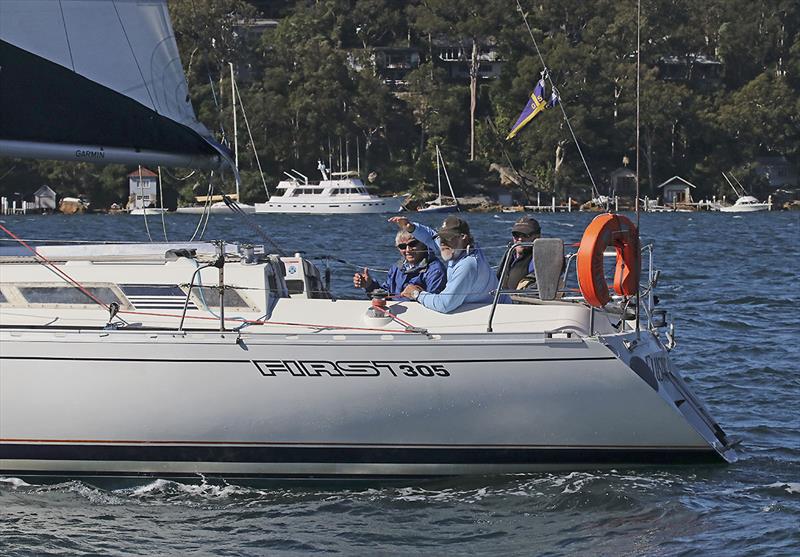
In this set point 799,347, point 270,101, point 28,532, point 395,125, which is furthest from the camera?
point 395,125

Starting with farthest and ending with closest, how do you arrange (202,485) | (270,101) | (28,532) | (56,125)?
(270,101) < (56,125) < (202,485) < (28,532)

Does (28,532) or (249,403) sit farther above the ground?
(249,403)

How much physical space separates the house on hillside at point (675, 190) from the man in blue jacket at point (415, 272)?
229 feet

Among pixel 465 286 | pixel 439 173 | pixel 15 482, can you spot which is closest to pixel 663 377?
pixel 465 286

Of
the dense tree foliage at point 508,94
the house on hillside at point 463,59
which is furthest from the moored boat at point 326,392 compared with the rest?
the house on hillside at point 463,59

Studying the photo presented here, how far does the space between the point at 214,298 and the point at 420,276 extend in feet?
4.66

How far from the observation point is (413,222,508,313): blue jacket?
9.00 m

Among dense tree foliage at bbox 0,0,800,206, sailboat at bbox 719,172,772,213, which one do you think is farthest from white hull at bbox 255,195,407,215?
sailboat at bbox 719,172,772,213

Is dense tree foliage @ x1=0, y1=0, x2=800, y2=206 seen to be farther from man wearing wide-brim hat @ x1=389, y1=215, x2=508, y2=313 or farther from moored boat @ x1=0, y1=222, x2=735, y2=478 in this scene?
moored boat @ x1=0, y1=222, x2=735, y2=478

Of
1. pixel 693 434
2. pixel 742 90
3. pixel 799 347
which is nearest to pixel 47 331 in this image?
pixel 693 434

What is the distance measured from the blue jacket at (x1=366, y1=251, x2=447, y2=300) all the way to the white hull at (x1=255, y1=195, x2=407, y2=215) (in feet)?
194

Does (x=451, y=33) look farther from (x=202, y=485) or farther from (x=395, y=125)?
(x=202, y=485)

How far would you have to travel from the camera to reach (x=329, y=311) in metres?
8.95

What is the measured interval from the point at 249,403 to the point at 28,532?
1.45 metres
